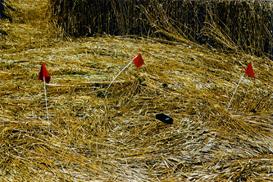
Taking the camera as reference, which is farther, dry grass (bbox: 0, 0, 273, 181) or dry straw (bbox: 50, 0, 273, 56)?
dry straw (bbox: 50, 0, 273, 56)

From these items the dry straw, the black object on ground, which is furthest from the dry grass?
the dry straw

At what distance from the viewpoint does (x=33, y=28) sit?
236 inches

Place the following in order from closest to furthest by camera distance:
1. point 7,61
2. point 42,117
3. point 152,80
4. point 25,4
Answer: point 42,117 → point 152,80 → point 7,61 → point 25,4

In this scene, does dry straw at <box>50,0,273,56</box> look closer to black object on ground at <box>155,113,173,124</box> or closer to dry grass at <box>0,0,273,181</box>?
dry grass at <box>0,0,273,181</box>

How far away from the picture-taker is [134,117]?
344 centimetres

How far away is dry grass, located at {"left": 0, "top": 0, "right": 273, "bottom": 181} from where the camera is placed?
2.85m

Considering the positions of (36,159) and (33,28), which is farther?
(33,28)

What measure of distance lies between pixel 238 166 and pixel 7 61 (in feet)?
8.45

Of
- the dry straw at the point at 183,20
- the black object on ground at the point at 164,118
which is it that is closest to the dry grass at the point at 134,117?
the black object on ground at the point at 164,118

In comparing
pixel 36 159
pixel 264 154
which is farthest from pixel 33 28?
pixel 264 154

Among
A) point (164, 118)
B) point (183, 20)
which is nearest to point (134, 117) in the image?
point (164, 118)

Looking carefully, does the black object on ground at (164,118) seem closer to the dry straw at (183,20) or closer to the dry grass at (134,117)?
the dry grass at (134,117)

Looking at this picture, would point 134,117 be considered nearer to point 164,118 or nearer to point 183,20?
point 164,118

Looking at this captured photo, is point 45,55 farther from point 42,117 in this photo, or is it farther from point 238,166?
point 238,166
